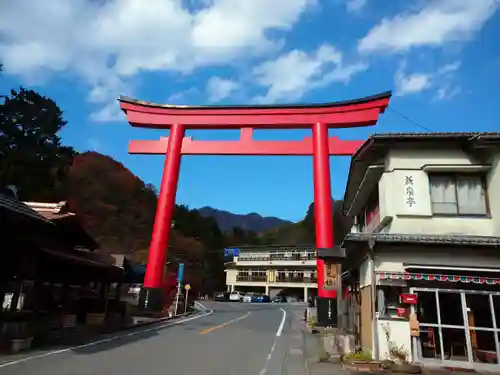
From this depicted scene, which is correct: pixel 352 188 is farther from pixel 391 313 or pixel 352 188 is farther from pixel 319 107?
pixel 391 313

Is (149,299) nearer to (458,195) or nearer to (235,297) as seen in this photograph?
(458,195)

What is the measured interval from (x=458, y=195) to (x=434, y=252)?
8.64 ft

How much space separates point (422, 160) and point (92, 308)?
19.0m

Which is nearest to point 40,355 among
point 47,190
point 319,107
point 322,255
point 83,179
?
point 322,255

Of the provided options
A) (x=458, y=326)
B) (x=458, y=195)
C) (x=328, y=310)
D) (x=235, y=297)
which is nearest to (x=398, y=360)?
(x=458, y=326)

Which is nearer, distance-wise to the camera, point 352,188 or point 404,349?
point 404,349

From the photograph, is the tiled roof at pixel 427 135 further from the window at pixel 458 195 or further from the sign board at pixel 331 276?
the sign board at pixel 331 276

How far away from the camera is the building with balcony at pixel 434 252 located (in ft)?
32.9

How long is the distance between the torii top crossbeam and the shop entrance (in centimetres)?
1225

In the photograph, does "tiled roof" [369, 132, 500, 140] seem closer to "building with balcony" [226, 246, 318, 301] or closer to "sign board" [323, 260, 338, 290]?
"sign board" [323, 260, 338, 290]

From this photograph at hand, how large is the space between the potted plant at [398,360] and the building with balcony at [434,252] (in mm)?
71

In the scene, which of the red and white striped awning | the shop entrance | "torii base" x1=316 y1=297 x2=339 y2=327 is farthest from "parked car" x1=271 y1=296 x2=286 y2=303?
the red and white striped awning

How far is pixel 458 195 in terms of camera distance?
40.0ft

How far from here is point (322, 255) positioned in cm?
1193
